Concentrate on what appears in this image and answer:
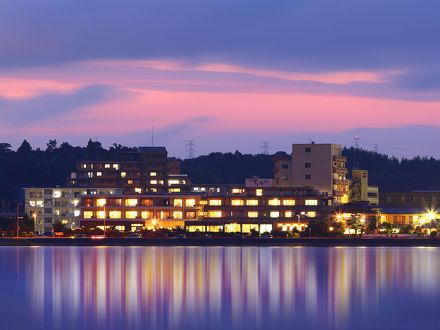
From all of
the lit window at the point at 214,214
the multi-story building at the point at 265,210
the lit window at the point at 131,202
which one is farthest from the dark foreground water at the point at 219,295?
the lit window at the point at 131,202

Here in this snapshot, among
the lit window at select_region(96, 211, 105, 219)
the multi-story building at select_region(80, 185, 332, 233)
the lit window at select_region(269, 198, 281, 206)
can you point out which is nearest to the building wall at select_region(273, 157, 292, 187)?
the multi-story building at select_region(80, 185, 332, 233)

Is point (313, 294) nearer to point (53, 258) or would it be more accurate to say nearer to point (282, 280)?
point (282, 280)

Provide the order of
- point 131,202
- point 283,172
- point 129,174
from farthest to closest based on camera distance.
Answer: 1. point 129,174
2. point 283,172
3. point 131,202

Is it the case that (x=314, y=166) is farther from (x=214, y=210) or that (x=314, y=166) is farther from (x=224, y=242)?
(x=224, y=242)

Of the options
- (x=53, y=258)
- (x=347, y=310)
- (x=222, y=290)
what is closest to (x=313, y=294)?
(x=222, y=290)

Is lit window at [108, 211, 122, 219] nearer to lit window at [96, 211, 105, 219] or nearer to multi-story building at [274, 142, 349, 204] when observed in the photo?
lit window at [96, 211, 105, 219]

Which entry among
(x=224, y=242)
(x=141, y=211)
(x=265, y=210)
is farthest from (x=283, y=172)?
(x=224, y=242)

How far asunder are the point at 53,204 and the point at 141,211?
1685 centimetres

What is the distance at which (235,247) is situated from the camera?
169 m

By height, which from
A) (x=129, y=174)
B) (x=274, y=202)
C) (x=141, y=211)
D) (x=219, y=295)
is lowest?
(x=219, y=295)

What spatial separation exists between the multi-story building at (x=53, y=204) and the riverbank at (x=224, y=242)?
63.3 feet

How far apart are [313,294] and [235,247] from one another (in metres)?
100.0

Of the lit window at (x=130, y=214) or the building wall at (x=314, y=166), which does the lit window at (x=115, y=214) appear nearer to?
the lit window at (x=130, y=214)

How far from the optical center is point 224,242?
163750 mm
